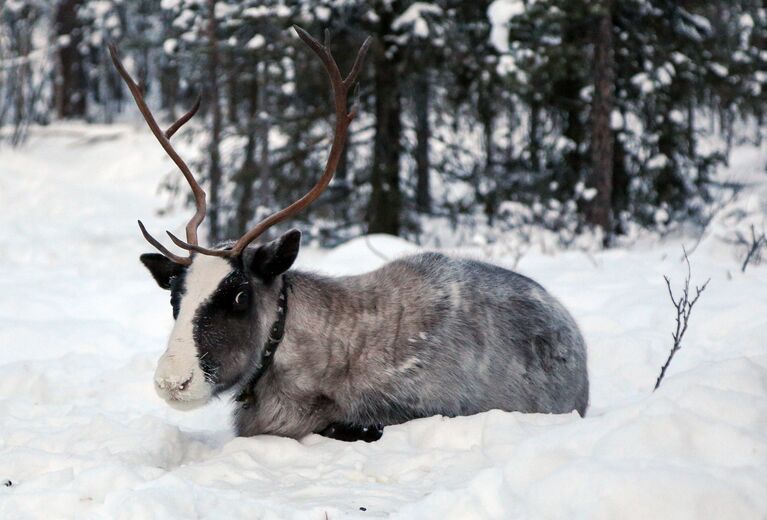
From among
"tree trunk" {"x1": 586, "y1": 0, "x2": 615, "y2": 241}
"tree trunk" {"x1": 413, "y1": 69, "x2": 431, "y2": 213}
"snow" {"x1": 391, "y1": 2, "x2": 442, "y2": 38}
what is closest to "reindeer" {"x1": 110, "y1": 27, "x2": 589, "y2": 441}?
"snow" {"x1": 391, "y1": 2, "x2": 442, "y2": 38}

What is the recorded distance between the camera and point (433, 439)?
3.65 m

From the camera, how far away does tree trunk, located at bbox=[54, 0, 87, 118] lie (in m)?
26.1

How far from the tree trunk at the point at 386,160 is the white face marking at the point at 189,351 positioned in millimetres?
7437

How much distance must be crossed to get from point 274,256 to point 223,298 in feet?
1.01

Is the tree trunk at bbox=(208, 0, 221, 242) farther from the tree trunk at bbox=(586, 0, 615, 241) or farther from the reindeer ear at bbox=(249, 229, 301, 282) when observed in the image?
the reindeer ear at bbox=(249, 229, 301, 282)

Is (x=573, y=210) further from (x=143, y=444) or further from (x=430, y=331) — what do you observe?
(x=143, y=444)

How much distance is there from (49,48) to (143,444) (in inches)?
913

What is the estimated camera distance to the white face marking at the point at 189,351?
354 cm

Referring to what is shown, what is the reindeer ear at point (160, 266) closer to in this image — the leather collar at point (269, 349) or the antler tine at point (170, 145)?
the antler tine at point (170, 145)

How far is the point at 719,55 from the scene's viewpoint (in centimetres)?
1121

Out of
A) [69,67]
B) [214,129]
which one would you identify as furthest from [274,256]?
[69,67]

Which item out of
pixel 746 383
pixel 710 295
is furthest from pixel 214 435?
pixel 710 295

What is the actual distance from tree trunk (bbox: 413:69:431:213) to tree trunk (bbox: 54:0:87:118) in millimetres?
16496

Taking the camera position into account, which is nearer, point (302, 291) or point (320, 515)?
point (320, 515)
